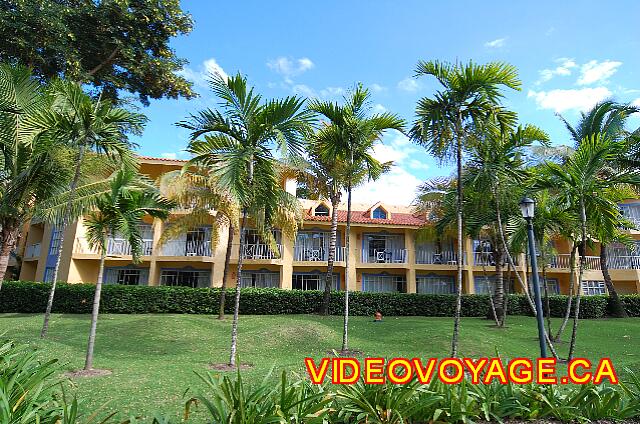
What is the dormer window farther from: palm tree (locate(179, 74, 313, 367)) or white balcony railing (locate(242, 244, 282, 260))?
palm tree (locate(179, 74, 313, 367))

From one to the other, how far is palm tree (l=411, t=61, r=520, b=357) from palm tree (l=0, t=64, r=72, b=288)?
8522 millimetres

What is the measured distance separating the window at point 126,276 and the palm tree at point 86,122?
15055 mm

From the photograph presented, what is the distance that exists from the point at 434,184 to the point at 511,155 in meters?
9.72

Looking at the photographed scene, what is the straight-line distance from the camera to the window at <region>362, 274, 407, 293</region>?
87.0ft

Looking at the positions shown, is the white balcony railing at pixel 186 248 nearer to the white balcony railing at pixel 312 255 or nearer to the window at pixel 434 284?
the white balcony railing at pixel 312 255

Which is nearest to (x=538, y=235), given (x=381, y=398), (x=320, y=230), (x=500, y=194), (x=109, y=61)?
(x=500, y=194)

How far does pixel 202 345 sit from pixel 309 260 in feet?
44.0

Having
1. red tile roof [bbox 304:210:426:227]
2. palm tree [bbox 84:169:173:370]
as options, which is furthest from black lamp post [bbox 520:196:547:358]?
red tile roof [bbox 304:210:426:227]

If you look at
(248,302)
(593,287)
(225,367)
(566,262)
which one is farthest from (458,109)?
(593,287)

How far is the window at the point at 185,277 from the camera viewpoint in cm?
2403

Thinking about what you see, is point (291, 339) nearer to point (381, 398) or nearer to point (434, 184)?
point (381, 398)

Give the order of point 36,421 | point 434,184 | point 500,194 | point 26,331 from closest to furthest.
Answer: point 36,421 < point 500,194 < point 26,331 < point 434,184

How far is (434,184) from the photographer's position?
68.3 ft

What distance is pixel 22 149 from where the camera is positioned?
9.31 meters
